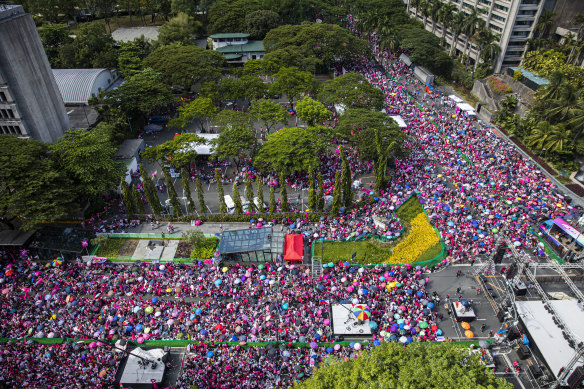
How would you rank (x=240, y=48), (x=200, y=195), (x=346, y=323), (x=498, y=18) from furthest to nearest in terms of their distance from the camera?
(x=240, y=48)
(x=498, y=18)
(x=200, y=195)
(x=346, y=323)

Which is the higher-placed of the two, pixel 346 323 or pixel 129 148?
pixel 129 148

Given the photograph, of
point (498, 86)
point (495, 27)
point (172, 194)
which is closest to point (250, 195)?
point (172, 194)

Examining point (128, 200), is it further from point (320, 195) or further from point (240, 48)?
point (240, 48)

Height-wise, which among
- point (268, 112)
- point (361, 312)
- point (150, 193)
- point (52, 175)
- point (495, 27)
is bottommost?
point (361, 312)

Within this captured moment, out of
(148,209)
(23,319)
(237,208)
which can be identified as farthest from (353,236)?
(23,319)

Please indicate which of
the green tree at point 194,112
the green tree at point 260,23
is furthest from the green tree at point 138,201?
the green tree at point 260,23

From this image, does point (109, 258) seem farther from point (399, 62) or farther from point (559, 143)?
point (399, 62)

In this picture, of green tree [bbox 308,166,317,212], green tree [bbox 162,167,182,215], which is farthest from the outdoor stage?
green tree [bbox 162,167,182,215]

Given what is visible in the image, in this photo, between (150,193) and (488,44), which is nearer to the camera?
(150,193)
